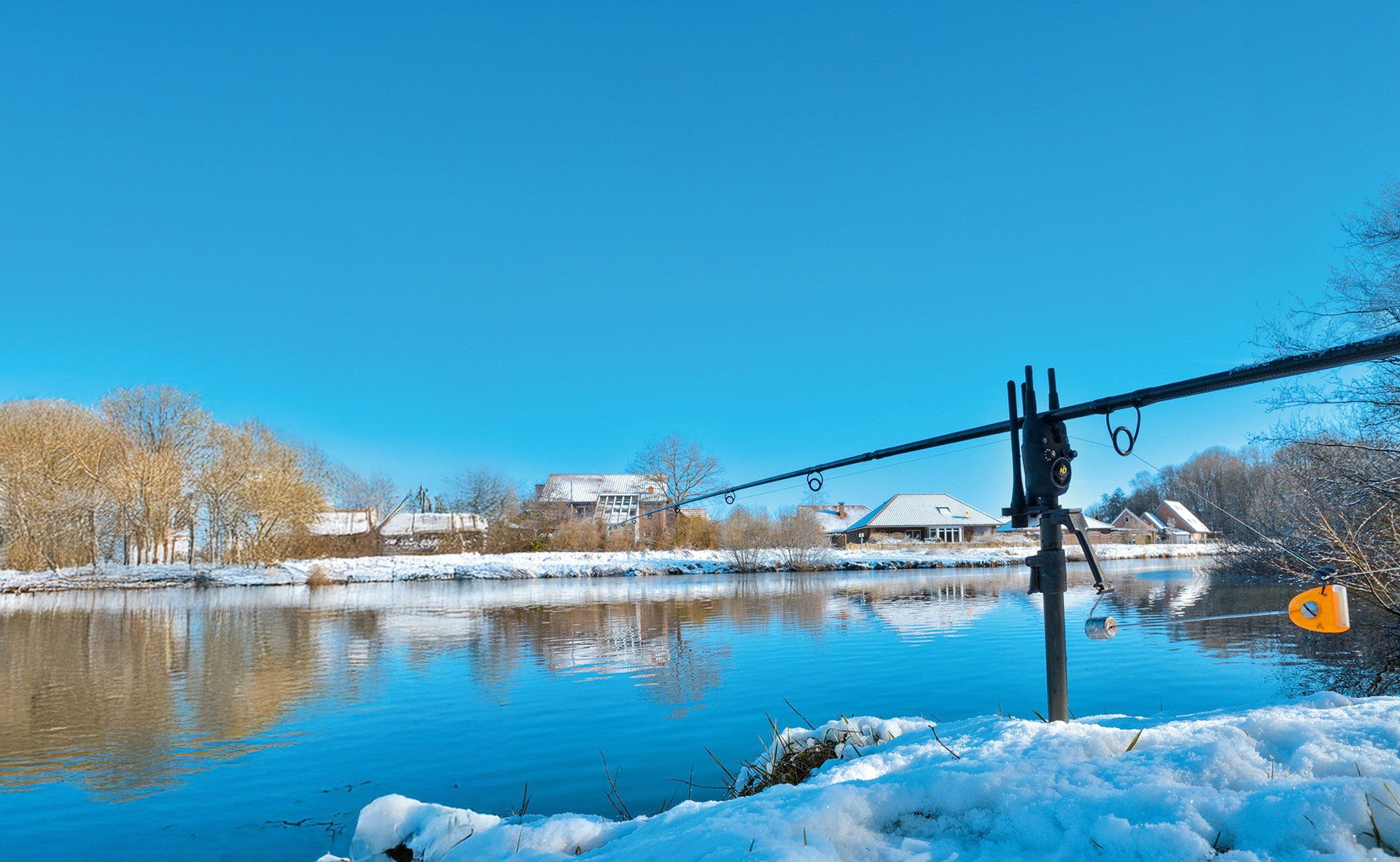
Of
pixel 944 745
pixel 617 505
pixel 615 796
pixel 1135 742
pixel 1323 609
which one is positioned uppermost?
pixel 617 505

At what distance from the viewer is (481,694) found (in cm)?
1098

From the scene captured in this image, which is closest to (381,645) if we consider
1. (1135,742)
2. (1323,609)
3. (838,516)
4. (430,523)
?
(1135,742)

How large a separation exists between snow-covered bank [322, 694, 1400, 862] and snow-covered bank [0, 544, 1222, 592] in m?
38.9

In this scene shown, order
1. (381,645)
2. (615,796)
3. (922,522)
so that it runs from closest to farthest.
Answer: (615,796) → (381,645) → (922,522)

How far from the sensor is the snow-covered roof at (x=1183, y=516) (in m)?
79.1

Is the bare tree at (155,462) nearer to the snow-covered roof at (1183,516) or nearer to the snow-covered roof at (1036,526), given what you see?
the snow-covered roof at (1036,526)

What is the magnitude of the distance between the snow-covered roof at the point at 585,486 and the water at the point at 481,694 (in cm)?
6200

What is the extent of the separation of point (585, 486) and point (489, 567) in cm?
4185

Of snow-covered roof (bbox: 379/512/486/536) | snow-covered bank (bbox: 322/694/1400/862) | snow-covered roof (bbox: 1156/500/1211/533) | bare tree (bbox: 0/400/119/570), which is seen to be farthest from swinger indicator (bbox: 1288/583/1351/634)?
snow-covered roof (bbox: 1156/500/1211/533)

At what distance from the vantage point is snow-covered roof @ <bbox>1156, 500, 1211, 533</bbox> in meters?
79.1

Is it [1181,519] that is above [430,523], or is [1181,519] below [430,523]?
below

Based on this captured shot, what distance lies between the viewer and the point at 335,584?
132 ft

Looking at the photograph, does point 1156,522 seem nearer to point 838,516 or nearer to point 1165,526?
point 1165,526

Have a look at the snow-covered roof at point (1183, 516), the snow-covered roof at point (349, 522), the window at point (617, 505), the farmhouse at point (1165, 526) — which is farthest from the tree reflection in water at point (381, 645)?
the snow-covered roof at point (1183, 516)
